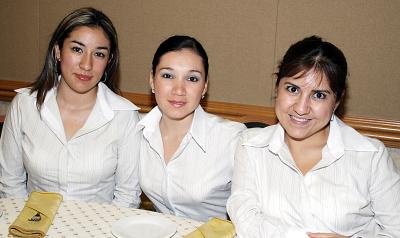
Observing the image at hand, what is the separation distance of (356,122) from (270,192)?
1339 millimetres

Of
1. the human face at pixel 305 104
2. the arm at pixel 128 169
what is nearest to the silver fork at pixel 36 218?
the arm at pixel 128 169

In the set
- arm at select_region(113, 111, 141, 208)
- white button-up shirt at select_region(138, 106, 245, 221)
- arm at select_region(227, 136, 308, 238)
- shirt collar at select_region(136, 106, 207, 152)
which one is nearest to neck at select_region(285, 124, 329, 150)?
arm at select_region(227, 136, 308, 238)

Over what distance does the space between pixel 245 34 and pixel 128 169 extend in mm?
1275

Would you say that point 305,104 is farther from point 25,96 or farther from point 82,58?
point 25,96

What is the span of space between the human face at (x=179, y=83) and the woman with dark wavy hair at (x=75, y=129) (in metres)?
0.30

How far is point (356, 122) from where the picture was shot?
9.07 feet

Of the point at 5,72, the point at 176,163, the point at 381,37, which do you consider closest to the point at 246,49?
the point at 381,37

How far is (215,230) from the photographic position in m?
1.49

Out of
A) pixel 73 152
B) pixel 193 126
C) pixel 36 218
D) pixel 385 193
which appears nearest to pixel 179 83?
pixel 193 126

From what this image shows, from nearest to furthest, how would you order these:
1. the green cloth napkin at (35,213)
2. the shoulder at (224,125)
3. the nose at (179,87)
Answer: the green cloth napkin at (35,213) < the nose at (179,87) < the shoulder at (224,125)

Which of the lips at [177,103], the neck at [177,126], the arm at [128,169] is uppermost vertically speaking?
the lips at [177,103]

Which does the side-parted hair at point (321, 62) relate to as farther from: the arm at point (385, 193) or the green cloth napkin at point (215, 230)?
the green cloth napkin at point (215, 230)

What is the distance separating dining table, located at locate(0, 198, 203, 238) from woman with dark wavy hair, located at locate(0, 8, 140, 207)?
1.42 ft

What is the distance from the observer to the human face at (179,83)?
1.97 m
